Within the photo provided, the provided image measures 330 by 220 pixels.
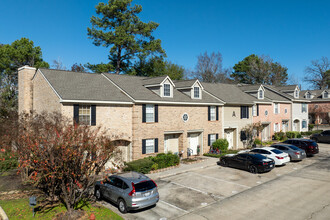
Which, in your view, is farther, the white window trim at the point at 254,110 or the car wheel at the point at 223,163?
the white window trim at the point at 254,110

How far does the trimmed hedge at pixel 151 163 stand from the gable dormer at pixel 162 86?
644 cm

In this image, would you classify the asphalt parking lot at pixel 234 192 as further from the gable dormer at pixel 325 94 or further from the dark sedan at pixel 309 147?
the gable dormer at pixel 325 94

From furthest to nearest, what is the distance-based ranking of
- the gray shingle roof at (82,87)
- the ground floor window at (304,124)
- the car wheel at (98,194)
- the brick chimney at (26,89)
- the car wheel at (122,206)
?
the ground floor window at (304,124)
the brick chimney at (26,89)
the gray shingle roof at (82,87)
the car wheel at (98,194)
the car wheel at (122,206)

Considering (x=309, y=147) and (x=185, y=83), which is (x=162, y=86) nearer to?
(x=185, y=83)

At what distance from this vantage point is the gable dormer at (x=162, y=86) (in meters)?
24.6

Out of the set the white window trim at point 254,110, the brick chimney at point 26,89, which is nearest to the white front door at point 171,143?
the brick chimney at point 26,89

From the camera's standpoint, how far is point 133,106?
22.2 metres

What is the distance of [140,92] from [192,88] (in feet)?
20.8

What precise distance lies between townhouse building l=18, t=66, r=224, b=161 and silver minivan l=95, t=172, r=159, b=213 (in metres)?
6.81

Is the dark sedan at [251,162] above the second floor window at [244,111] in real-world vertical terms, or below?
below

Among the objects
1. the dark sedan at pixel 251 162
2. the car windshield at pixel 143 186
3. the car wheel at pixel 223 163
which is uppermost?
the car windshield at pixel 143 186

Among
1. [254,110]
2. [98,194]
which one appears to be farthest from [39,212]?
[254,110]

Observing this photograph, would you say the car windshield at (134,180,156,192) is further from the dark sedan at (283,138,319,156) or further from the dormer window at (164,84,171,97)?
the dark sedan at (283,138,319,156)

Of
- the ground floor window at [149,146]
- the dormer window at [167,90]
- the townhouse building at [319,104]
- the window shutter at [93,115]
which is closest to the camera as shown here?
the window shutter at [93,115]
